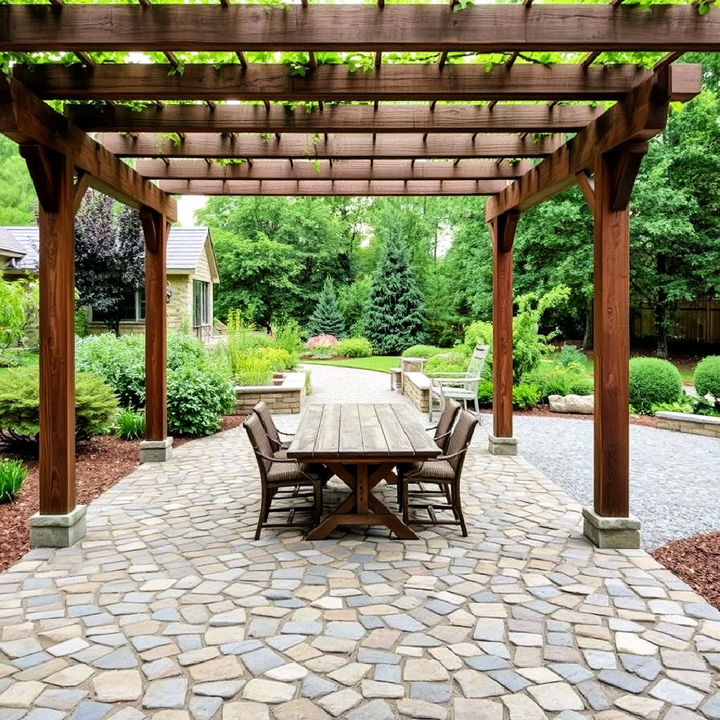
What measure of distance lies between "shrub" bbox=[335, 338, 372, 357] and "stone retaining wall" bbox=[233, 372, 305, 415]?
13839 mm

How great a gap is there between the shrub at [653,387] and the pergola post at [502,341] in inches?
184

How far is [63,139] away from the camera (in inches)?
175

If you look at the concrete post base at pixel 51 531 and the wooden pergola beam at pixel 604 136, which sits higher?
the wooden pergola beam at pixel 604 136

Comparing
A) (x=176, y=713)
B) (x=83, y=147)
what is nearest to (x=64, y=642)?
(x=176, y=713)

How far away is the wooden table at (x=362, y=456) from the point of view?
437 centimetres

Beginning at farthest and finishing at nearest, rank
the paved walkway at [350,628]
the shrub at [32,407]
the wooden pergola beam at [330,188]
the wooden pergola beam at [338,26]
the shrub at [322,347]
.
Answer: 1. the shrub at [322,347]
2. the wooden pergola beam at [330,188]
3. the shrub at [32,407]
4. the wooden pergola beam at [338,26]
5. the paved walkway at [350,628]

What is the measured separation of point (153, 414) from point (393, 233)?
2260 cm

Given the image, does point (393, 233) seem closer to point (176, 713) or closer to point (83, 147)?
point (83, 147)

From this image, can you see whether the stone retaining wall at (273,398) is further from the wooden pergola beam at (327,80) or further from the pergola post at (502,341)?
the wooden pergola beam at (327,80)

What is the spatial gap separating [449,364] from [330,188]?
679cm

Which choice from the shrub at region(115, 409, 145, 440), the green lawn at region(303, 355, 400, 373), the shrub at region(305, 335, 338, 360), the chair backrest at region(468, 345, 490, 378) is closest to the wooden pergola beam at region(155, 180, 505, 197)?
the shrub at region(115, 409, 145, 440)

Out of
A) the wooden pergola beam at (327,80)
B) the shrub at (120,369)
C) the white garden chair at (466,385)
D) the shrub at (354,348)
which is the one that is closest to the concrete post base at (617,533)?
the wooden pergola beam at (327,80)

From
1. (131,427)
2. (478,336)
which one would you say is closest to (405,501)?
(131,427)

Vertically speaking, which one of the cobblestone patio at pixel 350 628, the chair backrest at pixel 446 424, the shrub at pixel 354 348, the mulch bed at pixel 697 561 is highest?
the shrub at pixel 354 348
